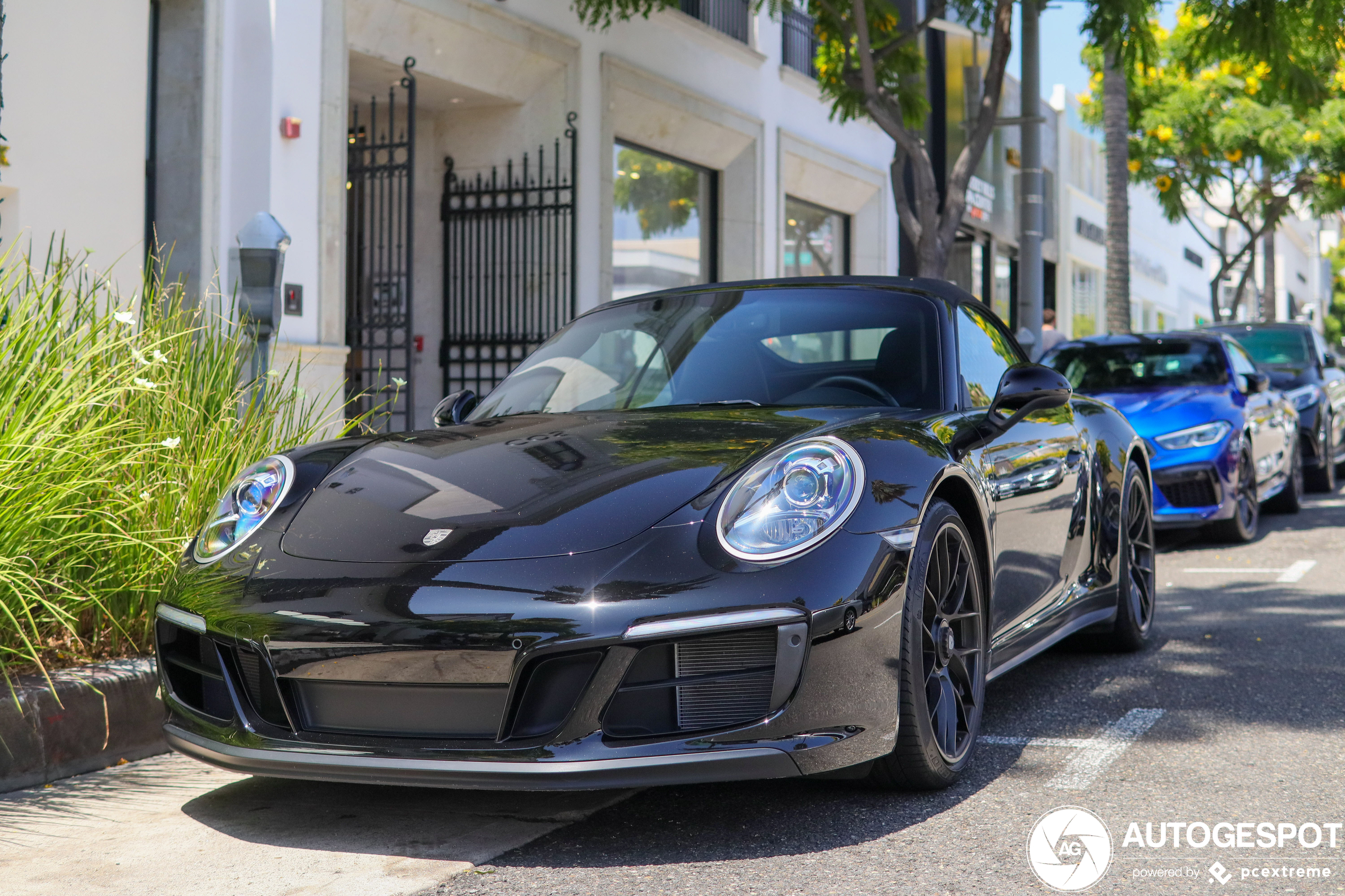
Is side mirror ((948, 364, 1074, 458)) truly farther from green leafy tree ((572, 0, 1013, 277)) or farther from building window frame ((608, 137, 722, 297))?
building window frame ((608, 137, 722, 297))

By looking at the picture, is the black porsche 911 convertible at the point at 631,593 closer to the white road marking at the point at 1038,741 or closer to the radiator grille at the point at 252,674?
the radiator grille at the point at 252,674

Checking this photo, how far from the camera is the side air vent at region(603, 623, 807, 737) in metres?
2.84

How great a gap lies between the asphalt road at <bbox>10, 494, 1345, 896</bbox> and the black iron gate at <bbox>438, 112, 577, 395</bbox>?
8.94 metres

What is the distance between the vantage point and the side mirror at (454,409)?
174 inches

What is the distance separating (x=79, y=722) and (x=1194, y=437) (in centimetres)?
700

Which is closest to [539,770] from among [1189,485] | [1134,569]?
[1134,569]

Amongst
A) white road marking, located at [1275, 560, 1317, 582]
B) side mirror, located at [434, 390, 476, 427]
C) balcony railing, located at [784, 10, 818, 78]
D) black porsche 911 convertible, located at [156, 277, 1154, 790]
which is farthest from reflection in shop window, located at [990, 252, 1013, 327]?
black porsche 911 convertible, located at [156, 277, 1154, 790]

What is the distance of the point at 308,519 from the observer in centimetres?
332

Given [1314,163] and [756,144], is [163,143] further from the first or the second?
[1314,163]

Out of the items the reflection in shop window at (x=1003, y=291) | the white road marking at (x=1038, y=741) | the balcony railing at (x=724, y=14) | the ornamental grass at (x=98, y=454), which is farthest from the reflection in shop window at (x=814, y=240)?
the white road marking at (x=1038, y=741)

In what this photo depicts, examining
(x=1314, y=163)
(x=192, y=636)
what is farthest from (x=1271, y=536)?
(x=1314, y=163)

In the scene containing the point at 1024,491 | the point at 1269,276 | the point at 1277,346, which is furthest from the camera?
the point at 1269,276

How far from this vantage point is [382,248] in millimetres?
12195

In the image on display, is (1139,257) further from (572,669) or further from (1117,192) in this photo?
(572,669)
